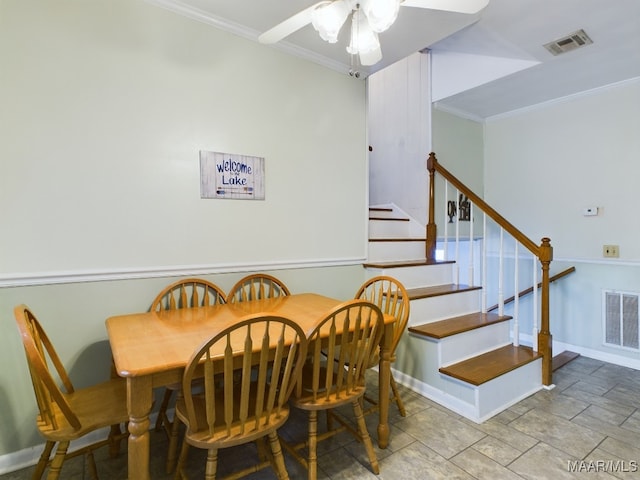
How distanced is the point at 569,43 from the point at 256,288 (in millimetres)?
2830

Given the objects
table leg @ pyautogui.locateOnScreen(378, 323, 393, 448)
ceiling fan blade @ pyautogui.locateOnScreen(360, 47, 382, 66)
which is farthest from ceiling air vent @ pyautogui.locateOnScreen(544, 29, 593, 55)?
table leg @ pyautogui.locateOnScreen(378, 323, 393, 448)

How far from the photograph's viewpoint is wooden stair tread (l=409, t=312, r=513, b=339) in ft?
7.75

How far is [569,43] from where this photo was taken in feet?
7.88

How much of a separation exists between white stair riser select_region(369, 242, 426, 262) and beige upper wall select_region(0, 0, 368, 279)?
2.02 ft

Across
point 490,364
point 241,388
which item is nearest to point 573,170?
point 490,364

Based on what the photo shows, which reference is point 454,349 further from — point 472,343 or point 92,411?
point 92,411

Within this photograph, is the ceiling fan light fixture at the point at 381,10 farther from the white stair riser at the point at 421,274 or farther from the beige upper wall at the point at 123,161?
the white stair riser at the point at 421,274

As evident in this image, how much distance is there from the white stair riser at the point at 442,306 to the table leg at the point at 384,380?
2.77 ft

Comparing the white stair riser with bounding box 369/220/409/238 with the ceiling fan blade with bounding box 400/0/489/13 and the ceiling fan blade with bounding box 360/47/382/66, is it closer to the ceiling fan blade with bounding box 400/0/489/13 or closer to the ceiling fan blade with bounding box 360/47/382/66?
the ceiling fan blade with bounding box 360/47/382/66

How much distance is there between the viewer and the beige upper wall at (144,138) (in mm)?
1684

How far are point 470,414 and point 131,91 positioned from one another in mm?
2803

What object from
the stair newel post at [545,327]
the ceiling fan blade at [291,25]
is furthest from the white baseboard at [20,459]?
the stair newel post at [545,327]

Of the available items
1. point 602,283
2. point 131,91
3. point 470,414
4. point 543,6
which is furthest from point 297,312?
point 602,283

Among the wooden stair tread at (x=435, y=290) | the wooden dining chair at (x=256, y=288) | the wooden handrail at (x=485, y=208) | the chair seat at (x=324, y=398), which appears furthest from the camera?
the wooden stair tread at (x=435, y=290)
